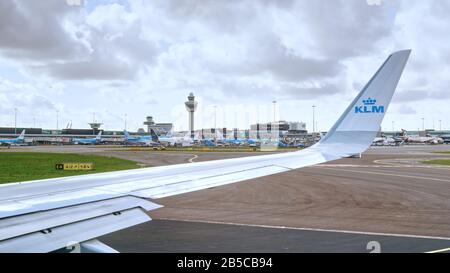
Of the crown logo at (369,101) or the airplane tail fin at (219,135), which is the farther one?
the airplane tail fin at (219,135)

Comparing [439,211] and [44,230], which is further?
[439,211]

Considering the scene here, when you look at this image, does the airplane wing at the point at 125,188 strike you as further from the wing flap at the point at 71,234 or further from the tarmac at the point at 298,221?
the tarmac at the point at 298,221

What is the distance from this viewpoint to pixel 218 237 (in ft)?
30.5

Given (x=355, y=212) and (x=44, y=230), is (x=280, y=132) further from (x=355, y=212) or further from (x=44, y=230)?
(x=44, y=230)

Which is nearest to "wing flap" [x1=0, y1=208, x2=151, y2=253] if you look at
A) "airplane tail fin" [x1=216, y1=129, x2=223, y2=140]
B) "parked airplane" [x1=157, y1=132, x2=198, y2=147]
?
"parked airplane" [x1=157, y1=132, x2=198, y2=147]

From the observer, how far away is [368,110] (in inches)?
222

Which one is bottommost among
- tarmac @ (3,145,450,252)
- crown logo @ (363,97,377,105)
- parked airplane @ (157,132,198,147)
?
tarmac @ (3,145,450,252)

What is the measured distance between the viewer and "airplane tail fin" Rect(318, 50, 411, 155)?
5365 millimetres

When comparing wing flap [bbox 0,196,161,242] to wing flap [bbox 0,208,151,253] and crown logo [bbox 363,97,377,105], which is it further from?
crown logo [bbox 363,97,377,105]

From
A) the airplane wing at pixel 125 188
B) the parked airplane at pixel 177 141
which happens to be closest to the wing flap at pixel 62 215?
the airplane wing at pixel 125 188

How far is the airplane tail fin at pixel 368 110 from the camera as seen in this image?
5365mm
